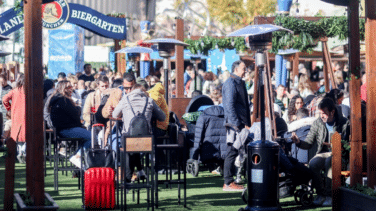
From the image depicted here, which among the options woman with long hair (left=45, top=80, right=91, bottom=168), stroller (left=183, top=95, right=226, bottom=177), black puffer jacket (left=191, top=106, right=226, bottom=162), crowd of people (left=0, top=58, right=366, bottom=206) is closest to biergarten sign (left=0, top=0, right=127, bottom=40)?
crowd of people (left=0, top=58, right=366, bottom=206)

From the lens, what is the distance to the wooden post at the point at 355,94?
765 centimetres

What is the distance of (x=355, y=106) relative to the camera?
25.2 ft

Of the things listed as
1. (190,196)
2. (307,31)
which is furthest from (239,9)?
(190,196)

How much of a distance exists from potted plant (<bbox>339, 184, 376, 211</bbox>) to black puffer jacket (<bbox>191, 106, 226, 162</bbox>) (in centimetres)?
389

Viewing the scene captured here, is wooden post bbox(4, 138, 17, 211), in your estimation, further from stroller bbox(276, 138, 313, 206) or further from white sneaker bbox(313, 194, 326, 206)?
white sneaker bbox(313, 194, 326, 206)

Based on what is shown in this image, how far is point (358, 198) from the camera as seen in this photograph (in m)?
7.16

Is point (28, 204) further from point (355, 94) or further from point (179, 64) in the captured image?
point (179, 64)

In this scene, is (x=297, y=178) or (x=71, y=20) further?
(x=71, y=20)

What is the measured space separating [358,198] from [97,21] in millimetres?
14405

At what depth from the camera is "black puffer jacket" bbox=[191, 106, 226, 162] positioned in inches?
452

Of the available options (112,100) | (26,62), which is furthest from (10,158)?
(112,100)

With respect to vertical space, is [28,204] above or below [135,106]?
below

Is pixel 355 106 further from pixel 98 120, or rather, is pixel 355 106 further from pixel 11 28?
pixel 11 28

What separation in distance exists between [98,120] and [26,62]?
4807mm
